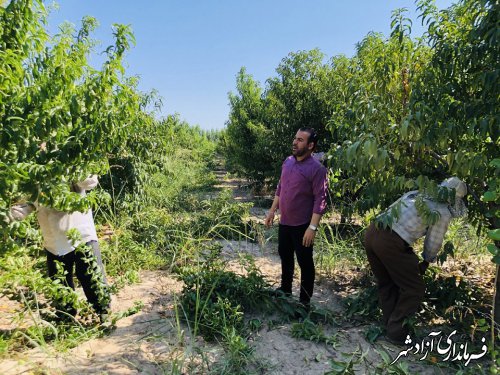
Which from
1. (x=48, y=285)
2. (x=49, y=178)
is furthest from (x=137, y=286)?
(x=49, y=178)

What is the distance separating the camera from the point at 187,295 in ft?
11.2

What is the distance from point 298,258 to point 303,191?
627 millimetres

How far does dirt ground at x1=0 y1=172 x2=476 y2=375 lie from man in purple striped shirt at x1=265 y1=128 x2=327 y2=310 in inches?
22.9

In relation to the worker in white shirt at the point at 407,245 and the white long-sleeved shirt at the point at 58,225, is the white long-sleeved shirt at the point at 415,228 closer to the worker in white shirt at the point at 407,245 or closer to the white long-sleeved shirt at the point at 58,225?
the worker in white shirt at the point at 407,245

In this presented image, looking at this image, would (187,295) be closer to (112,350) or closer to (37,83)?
(112,350)

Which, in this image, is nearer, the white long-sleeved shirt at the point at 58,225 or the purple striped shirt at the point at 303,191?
the white long-sleeved shirt at the point at 58,225

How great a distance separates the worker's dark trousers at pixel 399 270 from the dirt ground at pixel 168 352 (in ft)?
0.64

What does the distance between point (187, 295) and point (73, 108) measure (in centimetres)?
198

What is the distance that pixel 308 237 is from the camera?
314 centimetres

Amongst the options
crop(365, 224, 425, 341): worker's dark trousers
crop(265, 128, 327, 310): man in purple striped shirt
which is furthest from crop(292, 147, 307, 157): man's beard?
crop(365, 224, 425, 341): worker's dark trousers

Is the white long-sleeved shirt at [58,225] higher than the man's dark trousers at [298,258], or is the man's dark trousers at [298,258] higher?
the white long-sleeved shirt at [58,225]

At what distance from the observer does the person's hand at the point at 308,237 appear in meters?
3.13

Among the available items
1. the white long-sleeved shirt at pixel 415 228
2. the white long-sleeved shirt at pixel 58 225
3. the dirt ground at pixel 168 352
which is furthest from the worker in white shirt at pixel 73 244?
the white long-sleeved shirt at pixel 415 228

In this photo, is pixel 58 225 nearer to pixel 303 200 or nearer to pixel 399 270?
pixel 303 200
